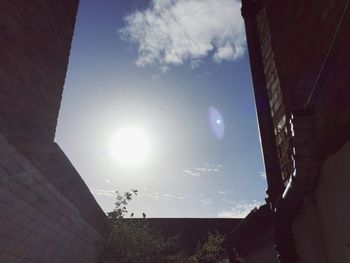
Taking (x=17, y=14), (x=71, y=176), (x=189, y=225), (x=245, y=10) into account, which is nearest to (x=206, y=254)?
(x=189, y=225)

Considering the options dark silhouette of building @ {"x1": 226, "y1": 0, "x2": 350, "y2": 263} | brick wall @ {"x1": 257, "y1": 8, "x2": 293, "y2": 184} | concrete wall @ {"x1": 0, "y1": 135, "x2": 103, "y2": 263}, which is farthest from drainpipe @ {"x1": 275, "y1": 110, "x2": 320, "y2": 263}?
concrete wall @ {"x1": 0, "y1": 135, "x2": 103, "y2": 263}

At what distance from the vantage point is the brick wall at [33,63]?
3.72 meters

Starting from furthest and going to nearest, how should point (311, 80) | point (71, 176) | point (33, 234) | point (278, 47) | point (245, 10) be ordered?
point (71, 176) < point (245, 10) < point (33, 234) < point (278, 47) < point (311, 80)

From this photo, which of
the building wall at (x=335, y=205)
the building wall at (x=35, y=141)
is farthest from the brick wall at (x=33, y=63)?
the building wall at (x=335, y=205)

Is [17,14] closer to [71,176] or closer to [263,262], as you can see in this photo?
[71,176]

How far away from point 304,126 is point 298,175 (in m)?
0.40

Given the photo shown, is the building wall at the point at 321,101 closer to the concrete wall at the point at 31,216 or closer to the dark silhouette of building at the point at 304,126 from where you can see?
the dark silhouette of building at the point at 304,126

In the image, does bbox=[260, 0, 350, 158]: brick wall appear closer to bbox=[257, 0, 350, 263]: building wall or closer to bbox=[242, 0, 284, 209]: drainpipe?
bbox=[257, 0, 350, 263]: building wall

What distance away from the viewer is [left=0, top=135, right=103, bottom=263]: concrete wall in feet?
11.8

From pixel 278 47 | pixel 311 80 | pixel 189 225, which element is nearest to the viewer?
pixel 311 80

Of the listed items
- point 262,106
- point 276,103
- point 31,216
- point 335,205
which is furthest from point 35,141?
A: point 335,205

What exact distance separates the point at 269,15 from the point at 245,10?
26.4 inches

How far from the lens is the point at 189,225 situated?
12.8 meters

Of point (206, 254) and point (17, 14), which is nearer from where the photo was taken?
point (17, 14)
